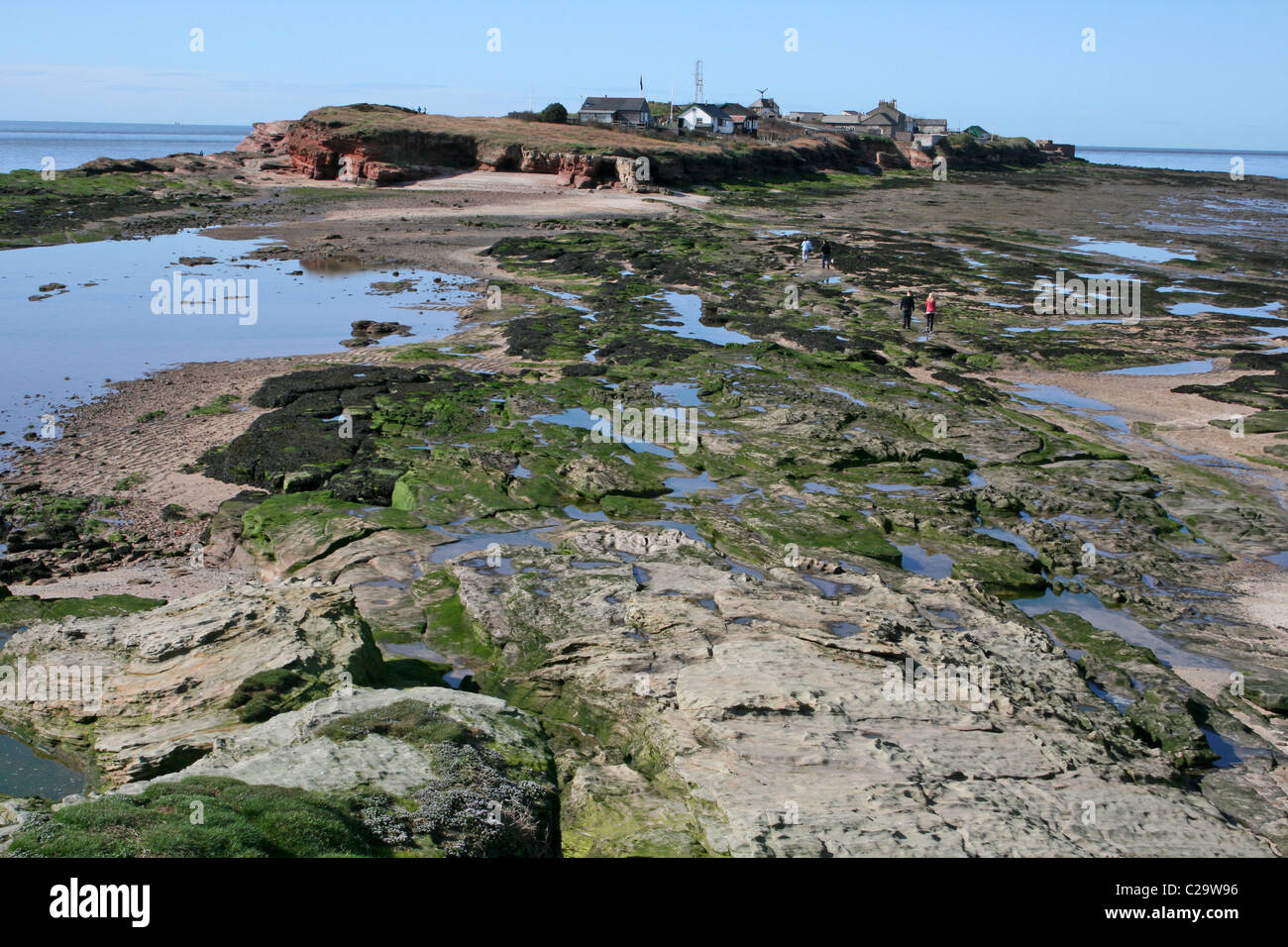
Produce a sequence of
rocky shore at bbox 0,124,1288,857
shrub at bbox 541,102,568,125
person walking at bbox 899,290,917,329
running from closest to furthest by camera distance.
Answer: rocky shore at bbox 0,124,1288,857 → person walking at bbox 899,290,917,329 → shrub at bbox 541,102,568,125

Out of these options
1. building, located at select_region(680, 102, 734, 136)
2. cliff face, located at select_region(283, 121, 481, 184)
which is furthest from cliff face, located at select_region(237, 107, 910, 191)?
building, located at select_region(680, 102, 734, 136)

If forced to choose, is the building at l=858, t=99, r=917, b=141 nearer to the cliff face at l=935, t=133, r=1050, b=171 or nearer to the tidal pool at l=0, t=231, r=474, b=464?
the cliff face at l=935, t=133, r=1050, b=171

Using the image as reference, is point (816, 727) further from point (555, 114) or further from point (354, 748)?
point (555, 114)

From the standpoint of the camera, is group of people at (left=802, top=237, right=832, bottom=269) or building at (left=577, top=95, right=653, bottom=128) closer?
group of people at (left=802, top=237, right=832, bottom=269)

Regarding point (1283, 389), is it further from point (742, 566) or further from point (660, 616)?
point (660, 616)

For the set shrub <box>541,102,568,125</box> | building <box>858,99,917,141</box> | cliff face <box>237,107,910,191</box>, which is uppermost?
building <box>858,99,917,141</box>

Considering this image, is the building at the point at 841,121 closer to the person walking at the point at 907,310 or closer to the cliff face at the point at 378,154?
the cliff face at the point at 378,154

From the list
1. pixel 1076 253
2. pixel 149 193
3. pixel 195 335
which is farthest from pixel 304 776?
pixel 149 193
